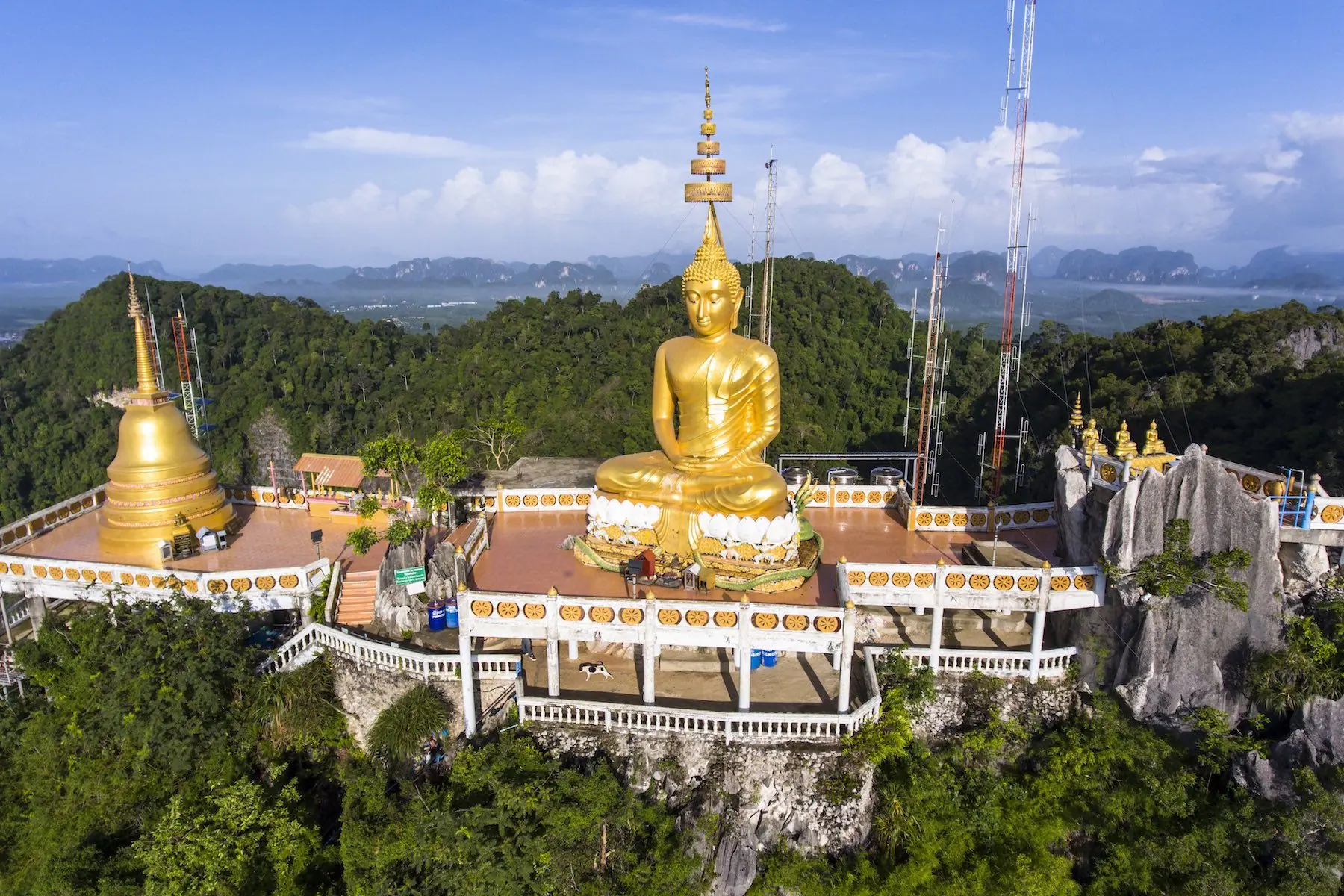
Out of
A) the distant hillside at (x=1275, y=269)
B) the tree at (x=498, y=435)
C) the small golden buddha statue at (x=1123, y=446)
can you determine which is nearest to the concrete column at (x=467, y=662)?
the tree at (x=498, y=435)

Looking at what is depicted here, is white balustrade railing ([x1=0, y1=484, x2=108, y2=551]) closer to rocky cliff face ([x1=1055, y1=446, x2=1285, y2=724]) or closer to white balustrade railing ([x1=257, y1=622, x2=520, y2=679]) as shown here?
white balustrade railing ([x1=257, y1=622, x2=520, y2=679])

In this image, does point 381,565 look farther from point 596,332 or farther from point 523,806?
point 596,332

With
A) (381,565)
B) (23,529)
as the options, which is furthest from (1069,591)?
(23,529)

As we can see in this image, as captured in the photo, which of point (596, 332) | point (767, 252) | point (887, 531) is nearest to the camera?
point (887, 531)

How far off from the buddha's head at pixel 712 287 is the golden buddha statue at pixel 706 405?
15 millimetres

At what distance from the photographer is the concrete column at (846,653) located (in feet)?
41.1

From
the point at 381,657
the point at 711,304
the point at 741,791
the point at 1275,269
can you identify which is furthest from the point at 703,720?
the point at 1275,269

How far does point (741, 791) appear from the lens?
12.4m

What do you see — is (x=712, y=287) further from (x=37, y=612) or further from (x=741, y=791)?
(x=37, y=612)

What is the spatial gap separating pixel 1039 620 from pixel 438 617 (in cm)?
1055

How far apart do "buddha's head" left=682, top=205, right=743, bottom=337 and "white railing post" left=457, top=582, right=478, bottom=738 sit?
660 cm

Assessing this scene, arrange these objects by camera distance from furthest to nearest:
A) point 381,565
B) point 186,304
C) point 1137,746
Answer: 1. point 186,304
2. point 381,565
3. point 1137,746

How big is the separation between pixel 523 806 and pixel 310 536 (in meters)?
9.32

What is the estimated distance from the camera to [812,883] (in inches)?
455
